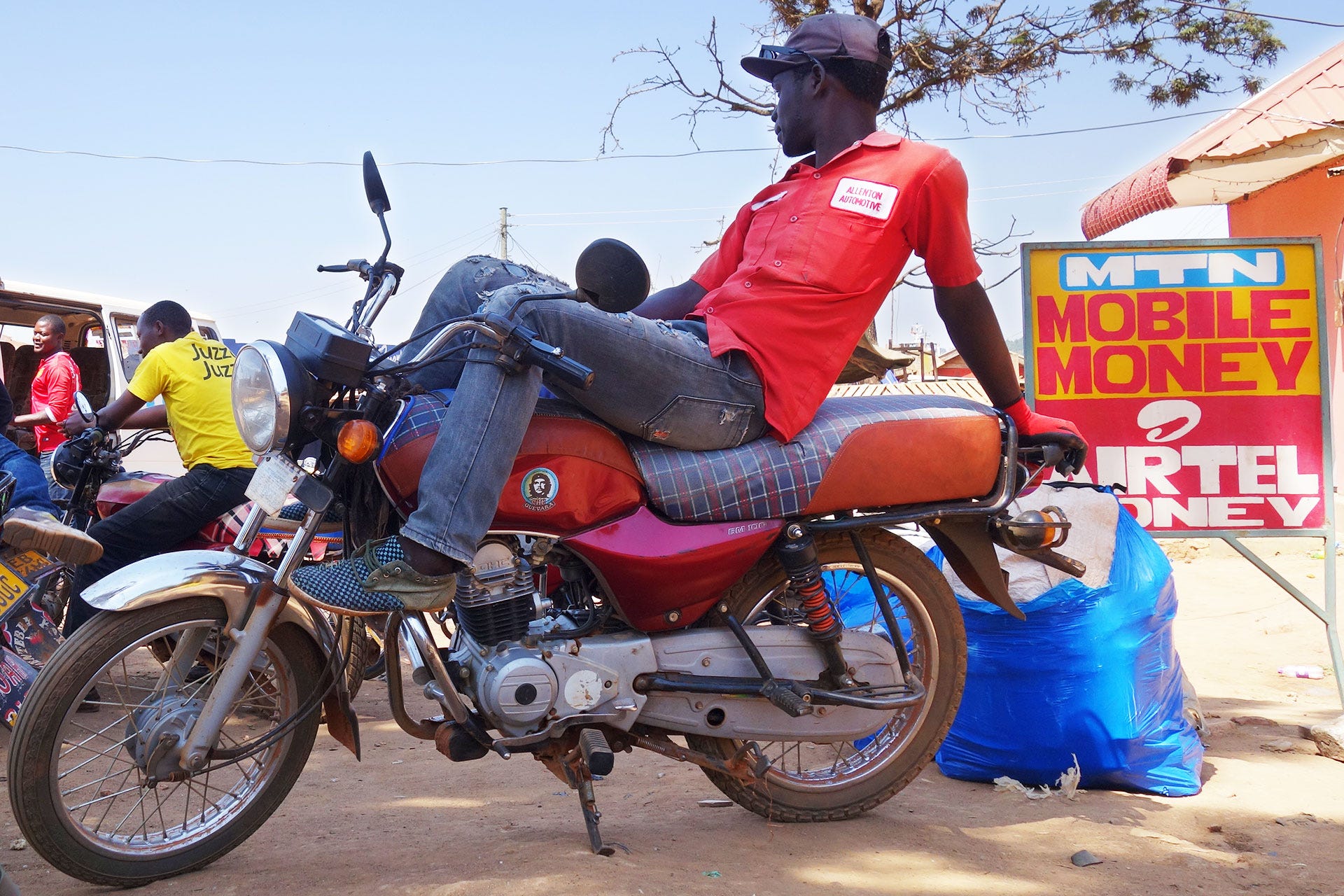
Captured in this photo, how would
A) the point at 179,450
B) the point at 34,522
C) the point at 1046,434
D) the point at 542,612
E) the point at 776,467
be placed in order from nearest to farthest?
the point at 542,612, the point at 776,467, the point at 1046,434, the point at 34,522, the point at 179,450

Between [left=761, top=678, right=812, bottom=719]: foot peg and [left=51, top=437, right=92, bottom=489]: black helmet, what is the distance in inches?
131

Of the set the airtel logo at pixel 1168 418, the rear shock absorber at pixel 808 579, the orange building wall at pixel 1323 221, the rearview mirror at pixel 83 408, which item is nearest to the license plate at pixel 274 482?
the rear shock absorber at pixel 808 579

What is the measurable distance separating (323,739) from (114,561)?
1.06 meters

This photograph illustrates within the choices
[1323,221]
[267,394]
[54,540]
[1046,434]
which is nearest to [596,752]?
[267,394]

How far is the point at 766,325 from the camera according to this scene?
276 centimetres

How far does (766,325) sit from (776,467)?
37 centimetres

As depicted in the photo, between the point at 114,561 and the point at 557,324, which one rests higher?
the point at 557,324

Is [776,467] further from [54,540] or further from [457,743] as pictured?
[54,540]

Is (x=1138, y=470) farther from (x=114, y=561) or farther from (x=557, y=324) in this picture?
(x=114, y=561)

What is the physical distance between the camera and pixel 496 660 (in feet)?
8.21

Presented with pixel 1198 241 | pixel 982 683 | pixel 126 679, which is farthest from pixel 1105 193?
pixel 126 679

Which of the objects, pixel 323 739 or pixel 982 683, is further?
pixel 323 739

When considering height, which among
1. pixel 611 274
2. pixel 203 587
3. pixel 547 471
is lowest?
pixel 203 587

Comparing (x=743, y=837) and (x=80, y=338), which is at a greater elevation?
(x=80, y=338)
